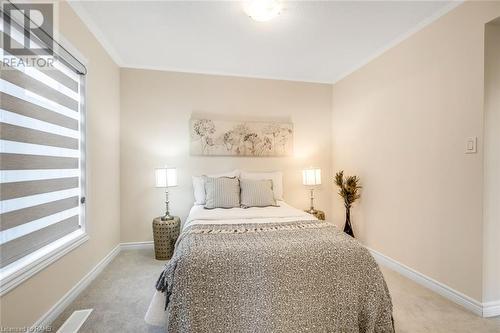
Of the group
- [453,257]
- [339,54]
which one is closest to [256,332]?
[453,257]

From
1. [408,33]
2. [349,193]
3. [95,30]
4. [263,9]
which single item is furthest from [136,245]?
[408,33]

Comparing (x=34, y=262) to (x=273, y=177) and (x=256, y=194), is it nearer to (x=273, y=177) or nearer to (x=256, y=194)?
(x=256, y=194)

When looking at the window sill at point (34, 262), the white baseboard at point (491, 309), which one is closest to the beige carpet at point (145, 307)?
the white baseboard at point (491, 309)

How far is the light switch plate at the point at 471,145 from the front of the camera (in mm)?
1922

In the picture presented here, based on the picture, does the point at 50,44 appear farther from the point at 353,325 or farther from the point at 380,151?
the point at 380,151

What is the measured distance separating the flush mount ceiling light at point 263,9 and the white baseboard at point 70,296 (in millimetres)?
2912

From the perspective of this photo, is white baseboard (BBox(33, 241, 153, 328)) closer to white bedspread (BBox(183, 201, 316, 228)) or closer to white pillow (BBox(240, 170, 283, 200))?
white bedspread (BBox(183, 201, 316, 228))

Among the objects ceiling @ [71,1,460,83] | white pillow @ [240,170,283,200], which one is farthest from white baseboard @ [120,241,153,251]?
ceiling @ [71,1,460,83]

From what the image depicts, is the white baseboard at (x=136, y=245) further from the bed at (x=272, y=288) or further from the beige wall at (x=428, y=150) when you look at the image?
the beige wall at (x=428, y=150)

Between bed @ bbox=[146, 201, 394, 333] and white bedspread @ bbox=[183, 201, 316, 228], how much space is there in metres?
0.54

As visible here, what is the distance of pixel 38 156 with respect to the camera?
170 centimetres

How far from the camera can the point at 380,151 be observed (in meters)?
2.96

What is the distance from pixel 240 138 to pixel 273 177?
2.58ft

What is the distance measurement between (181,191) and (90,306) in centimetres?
171
